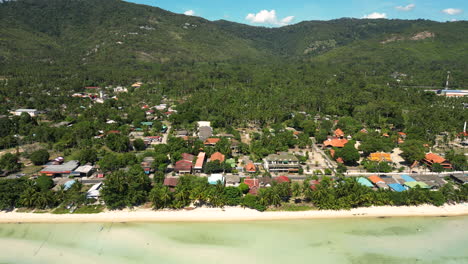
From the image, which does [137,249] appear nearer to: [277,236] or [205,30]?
[277,236]

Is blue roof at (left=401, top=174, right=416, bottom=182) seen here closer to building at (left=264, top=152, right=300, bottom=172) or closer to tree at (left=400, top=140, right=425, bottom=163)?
tree at (left=400, top=140, right=425, bottom=163)

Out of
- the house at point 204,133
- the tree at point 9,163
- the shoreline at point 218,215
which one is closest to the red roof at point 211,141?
the house at point 204,133

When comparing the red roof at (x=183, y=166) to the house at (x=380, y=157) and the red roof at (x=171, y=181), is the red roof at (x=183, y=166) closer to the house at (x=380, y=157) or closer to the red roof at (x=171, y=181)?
the red roof at (x=171, y=181)

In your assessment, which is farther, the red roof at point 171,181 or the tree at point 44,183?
the red roof at point 171,181

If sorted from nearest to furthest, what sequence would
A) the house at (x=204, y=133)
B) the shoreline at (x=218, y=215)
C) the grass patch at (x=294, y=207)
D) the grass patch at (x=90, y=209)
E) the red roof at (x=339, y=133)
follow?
the shoreline at (x=218, y=215) → the grass patch at (x=90, y=209) → the grass patch at (x=294, y=207) → the house at (x=204, y=133) → the red roof at (x=339, y=133)

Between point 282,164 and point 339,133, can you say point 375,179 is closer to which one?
point 282,164

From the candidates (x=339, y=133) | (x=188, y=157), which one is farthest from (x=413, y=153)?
(x=188, y=157)

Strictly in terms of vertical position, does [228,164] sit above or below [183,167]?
below
